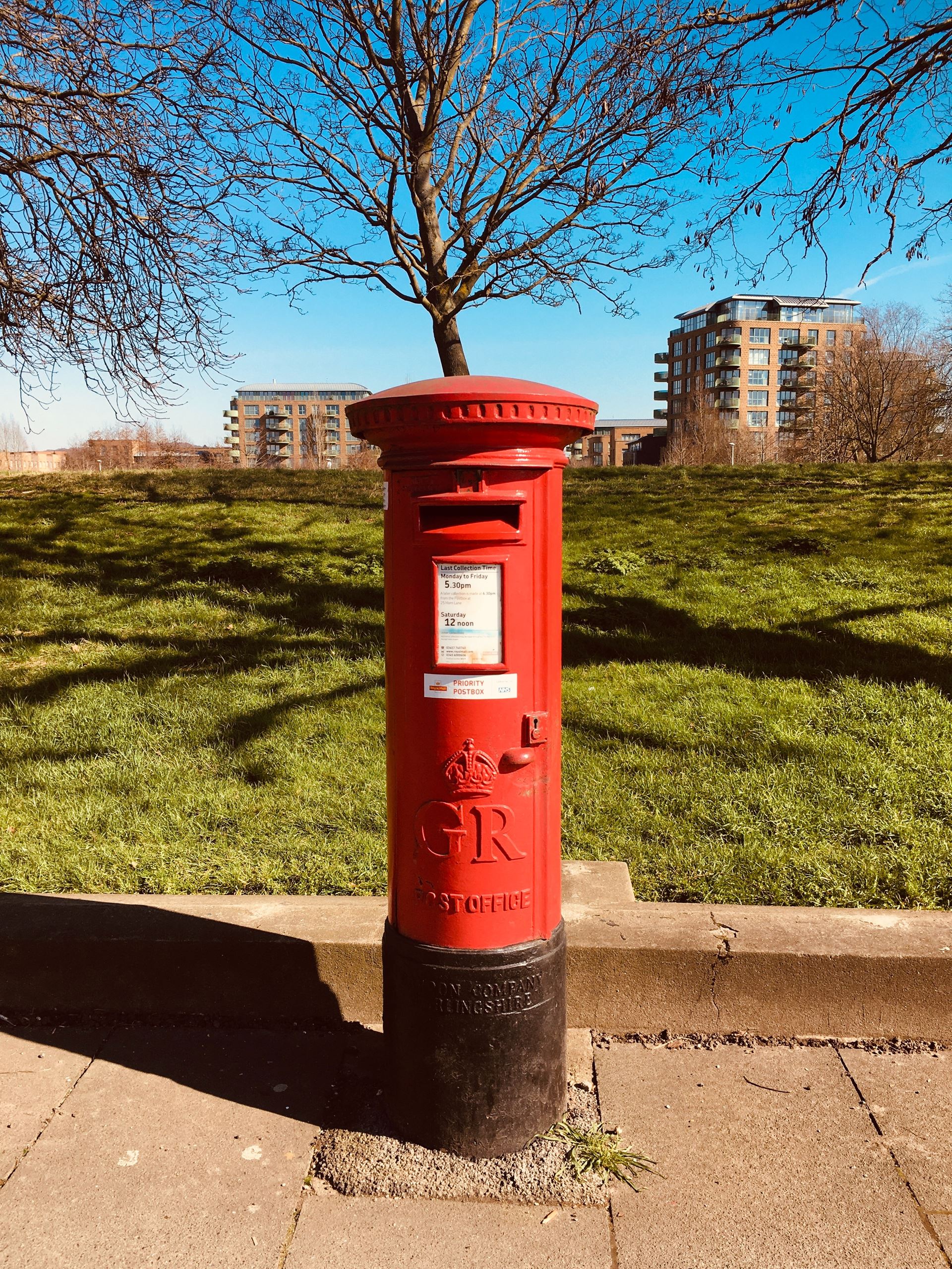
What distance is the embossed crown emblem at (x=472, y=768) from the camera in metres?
2.32

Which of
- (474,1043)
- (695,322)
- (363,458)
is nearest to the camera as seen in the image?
(474,1043)

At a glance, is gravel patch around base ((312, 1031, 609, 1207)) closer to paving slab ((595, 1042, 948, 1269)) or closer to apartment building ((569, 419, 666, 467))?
paving slab ((595, 1042, 948, 1269))

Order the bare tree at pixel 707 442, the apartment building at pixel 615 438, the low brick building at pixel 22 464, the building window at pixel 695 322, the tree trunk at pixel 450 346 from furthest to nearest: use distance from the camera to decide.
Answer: the apartment building at pixel 615 438, the building window at pixel 695 322, the bare tree at pixel 707 442, the low brick building at pixel 22 464, the tree trunk at pixel 450 346

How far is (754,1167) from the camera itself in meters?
2.40

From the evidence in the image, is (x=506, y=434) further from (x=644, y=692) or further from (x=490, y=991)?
(x=644, y=692)

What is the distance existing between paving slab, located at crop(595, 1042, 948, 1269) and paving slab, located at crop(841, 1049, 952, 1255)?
1.8 inches

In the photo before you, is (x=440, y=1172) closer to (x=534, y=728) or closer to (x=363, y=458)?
(x=534, y=728)

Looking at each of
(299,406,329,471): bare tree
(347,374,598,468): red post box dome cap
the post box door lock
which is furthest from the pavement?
(299,406,329,471): bare tree

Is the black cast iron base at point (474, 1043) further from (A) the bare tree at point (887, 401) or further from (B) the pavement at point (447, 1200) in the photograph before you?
(A) the bare tree at point (887, 401)

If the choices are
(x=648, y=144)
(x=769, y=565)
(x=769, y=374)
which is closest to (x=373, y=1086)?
(x=769, y=565)

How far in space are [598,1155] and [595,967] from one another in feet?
2.11

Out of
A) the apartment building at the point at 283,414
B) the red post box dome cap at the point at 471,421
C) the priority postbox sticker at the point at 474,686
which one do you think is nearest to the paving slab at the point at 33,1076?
the priority postbox sticker at the point at 474,686

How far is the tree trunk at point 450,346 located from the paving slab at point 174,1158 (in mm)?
7479

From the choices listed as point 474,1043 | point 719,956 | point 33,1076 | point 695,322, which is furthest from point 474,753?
point 695,322
